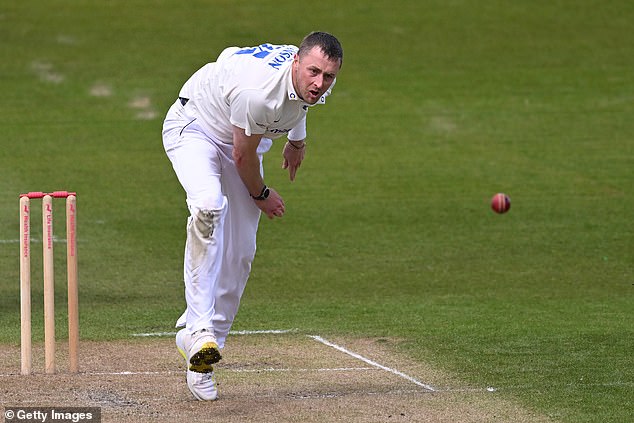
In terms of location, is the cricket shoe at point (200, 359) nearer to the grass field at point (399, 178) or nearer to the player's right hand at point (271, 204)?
the player's right hand at point (271, 204)

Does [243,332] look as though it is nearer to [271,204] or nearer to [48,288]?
[48,288]

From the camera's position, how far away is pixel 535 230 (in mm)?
11875

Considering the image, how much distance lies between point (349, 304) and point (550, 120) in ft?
26.8

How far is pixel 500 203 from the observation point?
40.6 ft

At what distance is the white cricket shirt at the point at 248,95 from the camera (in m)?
5.29

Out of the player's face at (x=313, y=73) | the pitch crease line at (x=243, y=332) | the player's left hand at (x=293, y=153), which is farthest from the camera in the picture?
the pitch crease line at (x=243, y=332)

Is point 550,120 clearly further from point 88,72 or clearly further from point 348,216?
point 88,72

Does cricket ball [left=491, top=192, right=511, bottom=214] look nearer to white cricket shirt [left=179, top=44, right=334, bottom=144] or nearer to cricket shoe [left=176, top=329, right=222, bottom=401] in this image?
white cricket shirt [left=179, top=44, right=334, bottom=144]

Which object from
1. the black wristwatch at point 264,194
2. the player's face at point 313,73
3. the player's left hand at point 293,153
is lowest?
the black wristwatch at point 264,194

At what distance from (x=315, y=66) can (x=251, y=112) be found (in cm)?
34

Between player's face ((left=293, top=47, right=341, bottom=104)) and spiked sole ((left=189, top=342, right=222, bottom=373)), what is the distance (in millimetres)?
1146

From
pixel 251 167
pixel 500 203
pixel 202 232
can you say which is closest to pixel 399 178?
pixel 500 203

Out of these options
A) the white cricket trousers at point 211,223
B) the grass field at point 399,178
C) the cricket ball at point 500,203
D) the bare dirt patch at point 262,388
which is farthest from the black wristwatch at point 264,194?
the cricket ball at point 500,203

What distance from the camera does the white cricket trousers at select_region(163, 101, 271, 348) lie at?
5.41 meters
